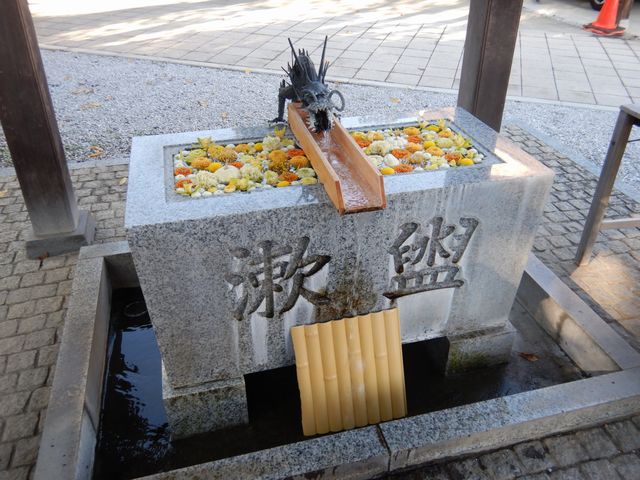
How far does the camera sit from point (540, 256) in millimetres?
4680

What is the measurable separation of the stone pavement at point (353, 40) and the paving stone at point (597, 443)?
21.4 ft

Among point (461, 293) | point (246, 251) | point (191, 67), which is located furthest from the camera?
point (191, 67)

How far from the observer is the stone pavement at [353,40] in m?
8.98

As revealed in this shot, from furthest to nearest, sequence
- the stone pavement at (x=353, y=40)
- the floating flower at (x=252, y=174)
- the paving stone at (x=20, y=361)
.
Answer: the stone pavement at (x=353, y=40) < the paving stone at (x=20, y=361) < the floating flower at (x=252, y=174)

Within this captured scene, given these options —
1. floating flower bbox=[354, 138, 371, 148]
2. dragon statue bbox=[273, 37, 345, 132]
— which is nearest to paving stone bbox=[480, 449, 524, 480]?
floating flower bbox=[354, 138, 371, 148]

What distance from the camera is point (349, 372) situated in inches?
124

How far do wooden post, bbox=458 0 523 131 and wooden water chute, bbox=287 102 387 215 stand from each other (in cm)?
192

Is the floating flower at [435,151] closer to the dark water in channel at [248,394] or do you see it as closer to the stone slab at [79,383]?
the dark water in channel at [248,394]

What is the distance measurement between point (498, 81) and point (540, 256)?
5.28 ft

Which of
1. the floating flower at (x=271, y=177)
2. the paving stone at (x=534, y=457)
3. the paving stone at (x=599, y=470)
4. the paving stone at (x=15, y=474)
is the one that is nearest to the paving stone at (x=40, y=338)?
the paving stone at (x=15, y=474)

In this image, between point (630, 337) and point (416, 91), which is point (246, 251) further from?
point (416, 91)

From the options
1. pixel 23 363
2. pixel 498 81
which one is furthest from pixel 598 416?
pixel 23 363

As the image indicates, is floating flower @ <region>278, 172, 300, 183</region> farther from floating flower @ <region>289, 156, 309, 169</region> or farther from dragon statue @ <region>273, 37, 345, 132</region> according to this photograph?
dragon statue @ <region>273, 37, 345, 132</region>

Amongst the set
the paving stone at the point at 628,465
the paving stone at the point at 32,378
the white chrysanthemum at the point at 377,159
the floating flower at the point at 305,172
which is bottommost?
the paving stone at the point at 32,378
